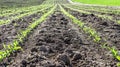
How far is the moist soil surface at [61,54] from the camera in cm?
894

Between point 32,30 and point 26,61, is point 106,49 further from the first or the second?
point 32,30

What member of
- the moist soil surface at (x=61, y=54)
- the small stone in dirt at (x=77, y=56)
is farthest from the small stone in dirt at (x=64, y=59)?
the small stone in dirt at (x=77, y=56)

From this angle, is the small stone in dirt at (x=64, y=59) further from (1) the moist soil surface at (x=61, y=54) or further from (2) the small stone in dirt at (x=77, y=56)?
(2) the small stone in dirt at (x=77, y=56)

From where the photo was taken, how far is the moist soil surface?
8.94 meters

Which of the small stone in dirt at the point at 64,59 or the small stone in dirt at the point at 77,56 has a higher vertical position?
the small stone in dirt at the point at 64,59

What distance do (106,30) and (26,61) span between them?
7.31m

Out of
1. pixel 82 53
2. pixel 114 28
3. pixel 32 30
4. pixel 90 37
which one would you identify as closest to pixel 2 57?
pixel 82 53

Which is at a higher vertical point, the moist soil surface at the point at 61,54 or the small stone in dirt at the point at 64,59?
the small stone in dirt at the point at 64,59

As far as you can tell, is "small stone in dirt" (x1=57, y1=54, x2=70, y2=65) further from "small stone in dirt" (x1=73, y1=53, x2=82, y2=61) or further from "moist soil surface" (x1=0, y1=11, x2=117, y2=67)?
"small stone in dirt" (x1=73, y1=53, x2=82, y2=61)

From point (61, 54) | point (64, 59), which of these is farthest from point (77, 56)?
point (64, 59)

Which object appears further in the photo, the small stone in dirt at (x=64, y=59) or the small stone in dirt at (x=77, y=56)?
the small stone in dirt at (x=77, y=56)

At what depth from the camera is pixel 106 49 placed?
10.8 meters

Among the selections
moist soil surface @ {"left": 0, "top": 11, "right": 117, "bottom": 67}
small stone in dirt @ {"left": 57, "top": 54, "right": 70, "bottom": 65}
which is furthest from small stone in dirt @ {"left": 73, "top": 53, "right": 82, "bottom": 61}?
small stone in dirt @ {"left": 57, "top": 54, "right": 70, "bottom": 65}

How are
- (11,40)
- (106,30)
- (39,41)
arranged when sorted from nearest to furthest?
(39,41), (11,40), (106,30)
